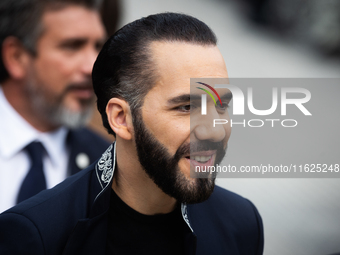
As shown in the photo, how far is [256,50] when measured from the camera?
7152 millimetres

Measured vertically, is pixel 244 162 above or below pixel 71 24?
below

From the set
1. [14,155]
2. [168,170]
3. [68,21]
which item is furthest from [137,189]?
[68,21]

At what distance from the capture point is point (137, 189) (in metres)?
2.20

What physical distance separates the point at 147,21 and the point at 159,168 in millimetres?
860

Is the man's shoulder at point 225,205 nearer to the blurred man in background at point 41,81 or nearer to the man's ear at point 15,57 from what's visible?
the blurred man in background at point 41,81

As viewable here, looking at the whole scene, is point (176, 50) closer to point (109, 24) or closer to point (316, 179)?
point (109, 24)

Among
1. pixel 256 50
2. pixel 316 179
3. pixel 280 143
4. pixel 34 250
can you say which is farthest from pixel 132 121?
pixel 256 50

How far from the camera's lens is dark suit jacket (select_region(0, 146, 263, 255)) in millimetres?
1899

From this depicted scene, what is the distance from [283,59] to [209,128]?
5.52 m

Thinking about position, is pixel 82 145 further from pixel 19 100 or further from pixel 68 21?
pixel 68 21

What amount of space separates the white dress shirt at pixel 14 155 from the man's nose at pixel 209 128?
189 cm

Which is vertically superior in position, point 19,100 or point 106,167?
point 19,100

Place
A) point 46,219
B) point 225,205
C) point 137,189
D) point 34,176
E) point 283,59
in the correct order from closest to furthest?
point 46,219, point 137,189, point 225,205, point 34,176, point 283,59

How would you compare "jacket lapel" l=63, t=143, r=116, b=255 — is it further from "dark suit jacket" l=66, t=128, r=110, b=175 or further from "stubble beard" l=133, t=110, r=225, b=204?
"dark suit jacket" l=66, t=128, r=110, b=175
